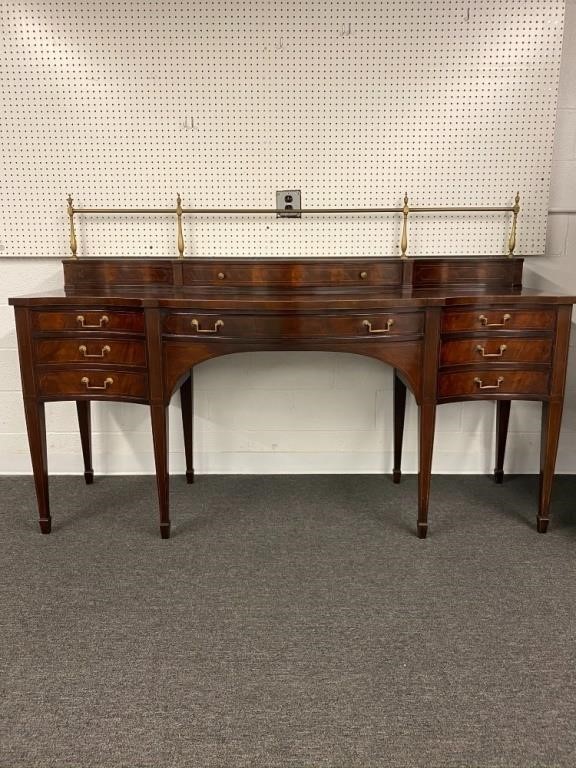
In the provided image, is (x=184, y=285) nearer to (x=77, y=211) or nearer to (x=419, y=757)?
(x=77, y=211)

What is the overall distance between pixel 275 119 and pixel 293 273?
76 cm

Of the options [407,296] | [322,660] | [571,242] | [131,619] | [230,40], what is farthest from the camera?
[571,242]

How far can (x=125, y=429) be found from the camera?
3.03 metres

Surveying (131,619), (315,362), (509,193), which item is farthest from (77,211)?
(509,193)

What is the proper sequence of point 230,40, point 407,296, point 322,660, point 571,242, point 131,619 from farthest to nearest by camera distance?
point 571,242
point 230,40
point 407,296
point 131,619
point 322,660

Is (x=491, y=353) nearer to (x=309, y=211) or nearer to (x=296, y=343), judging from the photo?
(x=296, y=343)

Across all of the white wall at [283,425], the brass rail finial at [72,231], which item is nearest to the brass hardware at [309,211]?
the brass rail finial at [72,231]

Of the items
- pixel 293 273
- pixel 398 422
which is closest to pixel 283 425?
pixel 398 422

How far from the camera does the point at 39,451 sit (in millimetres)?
2387

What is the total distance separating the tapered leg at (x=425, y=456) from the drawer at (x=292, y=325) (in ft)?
1.17

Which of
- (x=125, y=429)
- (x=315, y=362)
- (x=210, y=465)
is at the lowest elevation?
(x=210, y=465)

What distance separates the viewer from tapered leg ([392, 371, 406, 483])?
2863mm

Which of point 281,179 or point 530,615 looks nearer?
point 530,615

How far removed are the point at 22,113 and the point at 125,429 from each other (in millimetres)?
1626
